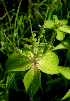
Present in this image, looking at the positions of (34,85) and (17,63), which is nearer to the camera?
(34,85)

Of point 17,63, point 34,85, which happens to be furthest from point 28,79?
point 17,63

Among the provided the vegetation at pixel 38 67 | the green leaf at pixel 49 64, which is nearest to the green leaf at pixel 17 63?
the vegetation at pixel 38 67

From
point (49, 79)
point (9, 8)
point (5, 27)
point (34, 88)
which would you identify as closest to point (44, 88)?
point (49, 79)

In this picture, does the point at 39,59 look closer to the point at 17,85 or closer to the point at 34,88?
the point at 34,88

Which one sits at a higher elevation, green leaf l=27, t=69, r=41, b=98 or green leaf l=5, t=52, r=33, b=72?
green leaf l=5, t=52, r=33, b=72

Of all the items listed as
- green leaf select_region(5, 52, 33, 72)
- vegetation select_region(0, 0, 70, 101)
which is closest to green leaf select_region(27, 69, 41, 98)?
vegetation select_region(0, 0, 70, 101)

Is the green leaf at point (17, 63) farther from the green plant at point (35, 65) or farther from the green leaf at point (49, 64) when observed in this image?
the green leaf at point (49, 64)

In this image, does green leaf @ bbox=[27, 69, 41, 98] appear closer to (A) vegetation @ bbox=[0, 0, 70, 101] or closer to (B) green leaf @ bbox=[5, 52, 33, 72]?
(A) vegetation @ bbox=[0, 0, 70, 101]

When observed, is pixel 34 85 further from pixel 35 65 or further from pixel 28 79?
pixel 35 65

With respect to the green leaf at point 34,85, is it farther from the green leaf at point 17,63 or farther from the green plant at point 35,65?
the green leaf at point 17,63

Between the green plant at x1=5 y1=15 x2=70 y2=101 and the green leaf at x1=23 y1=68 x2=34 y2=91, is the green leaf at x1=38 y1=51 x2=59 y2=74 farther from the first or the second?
the green leaf at x1=23 y1=68 x2=34 y2=91

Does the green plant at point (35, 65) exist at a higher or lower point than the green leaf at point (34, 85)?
higher
